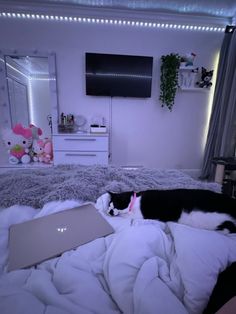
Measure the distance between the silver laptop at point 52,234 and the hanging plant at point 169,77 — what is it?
215 centimetres

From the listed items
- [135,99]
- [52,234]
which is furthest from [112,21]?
[52,234]

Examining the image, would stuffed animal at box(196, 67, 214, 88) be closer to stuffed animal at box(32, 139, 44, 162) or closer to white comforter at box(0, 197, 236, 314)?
stuffed animal at box(32, 139, 44, 162)

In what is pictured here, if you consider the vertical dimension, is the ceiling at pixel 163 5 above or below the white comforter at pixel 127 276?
above

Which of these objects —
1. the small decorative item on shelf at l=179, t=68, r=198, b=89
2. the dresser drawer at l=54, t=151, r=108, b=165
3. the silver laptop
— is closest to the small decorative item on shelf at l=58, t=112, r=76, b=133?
the dresser drawer at l=54, t=151, r=108, b=165

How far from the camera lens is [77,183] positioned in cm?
102

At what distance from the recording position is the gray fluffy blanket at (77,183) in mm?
942

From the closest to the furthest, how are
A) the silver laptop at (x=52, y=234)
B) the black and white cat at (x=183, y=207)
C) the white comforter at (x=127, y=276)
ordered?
1. the white comforter at (x=127, y=276)
2. the silver laptop at (x=52, y=234)
3. the black and white cat at (x=183, y=207)

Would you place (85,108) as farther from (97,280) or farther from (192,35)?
(97,280)

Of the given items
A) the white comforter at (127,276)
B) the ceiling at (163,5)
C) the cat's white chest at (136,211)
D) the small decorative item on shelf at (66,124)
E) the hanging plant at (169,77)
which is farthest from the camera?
the small decorative item on shelf at (66,124)

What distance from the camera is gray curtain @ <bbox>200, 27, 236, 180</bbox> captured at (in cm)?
232

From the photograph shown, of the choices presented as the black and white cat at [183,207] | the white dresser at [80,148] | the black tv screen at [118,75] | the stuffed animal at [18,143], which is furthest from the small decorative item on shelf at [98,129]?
the black and white cat at [183,207]

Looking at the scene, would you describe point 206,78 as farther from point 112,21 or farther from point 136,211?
point 136,211

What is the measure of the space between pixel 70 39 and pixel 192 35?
5.36ft

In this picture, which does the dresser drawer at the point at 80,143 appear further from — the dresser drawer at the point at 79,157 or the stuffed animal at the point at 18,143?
the stuffed animal at the point at 18,143
